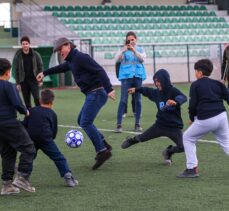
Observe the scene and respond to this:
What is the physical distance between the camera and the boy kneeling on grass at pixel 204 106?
749 centimetres

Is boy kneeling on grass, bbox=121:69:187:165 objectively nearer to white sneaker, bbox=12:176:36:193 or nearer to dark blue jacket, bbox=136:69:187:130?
dark blue jacket, bbox=136:69:187:130

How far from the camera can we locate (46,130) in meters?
7.29

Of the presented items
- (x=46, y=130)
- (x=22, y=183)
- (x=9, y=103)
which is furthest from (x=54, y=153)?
(x=9, y=103)

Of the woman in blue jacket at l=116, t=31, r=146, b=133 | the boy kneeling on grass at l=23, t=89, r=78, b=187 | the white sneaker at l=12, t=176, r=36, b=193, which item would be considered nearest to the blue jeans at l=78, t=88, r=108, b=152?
the boy kneeling on grass at l=23, t=89, r=78, b=187

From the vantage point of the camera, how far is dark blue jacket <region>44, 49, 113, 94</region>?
332 inches

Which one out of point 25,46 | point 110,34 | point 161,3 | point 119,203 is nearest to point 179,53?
point 110,34

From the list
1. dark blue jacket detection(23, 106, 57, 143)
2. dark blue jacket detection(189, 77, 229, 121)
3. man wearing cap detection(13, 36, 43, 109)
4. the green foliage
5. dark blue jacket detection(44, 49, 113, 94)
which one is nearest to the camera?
the green foliage

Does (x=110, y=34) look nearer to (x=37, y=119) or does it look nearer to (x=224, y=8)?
(x=224, y=8)

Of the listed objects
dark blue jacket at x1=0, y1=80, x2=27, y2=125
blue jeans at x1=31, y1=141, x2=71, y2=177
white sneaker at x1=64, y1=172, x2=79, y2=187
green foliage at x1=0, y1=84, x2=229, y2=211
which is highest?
dark blue jacket at x1=0, y1=80, x2=27, y2=125

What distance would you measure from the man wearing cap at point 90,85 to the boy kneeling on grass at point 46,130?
1119 mm

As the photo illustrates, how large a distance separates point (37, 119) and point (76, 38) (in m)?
22.7

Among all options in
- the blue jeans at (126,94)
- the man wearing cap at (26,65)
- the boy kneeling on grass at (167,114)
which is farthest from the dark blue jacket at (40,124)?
the man wearing cap at (26,65)

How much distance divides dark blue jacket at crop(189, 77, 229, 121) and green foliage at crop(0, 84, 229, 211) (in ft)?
2.50

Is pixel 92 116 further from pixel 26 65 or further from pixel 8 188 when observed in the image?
pixel 26 65
